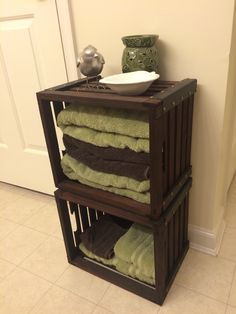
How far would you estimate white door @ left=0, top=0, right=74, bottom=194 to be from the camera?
1.27 metres

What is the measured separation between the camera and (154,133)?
0.78 meters

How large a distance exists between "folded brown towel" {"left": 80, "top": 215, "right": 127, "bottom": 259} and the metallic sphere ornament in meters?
Answer: 0.69

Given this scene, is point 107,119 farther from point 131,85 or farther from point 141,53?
point 141,53

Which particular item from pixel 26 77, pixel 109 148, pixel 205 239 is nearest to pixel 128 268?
pixel 205 239

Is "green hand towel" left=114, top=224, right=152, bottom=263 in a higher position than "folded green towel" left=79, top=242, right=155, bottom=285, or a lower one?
higher

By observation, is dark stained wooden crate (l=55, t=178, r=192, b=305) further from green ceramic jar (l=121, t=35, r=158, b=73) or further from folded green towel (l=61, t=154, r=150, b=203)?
green ceramic jar (l=121, t=35, r=158, b=73)

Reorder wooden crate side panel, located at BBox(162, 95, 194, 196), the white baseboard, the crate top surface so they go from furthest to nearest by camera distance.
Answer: the white baseboard, wooden crate side panel, located at BBox(162, 95, 194, 196), the crate top surface

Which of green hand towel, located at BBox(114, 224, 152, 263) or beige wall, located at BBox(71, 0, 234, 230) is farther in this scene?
green hand towel, located at BBox(114, 224, 152, 263)

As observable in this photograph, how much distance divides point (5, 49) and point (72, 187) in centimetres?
84

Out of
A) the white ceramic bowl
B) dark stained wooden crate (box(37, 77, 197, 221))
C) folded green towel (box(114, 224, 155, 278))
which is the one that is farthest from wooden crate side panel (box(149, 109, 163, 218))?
folded green towel (box(114, 224, 155, 278))

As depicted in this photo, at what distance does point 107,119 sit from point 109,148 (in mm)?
99

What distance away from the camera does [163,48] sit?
104cm

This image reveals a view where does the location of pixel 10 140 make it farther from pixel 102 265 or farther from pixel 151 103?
pixel 151 103

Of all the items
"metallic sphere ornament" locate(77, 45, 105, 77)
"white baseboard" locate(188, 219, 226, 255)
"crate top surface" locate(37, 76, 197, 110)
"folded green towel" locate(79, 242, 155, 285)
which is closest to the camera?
"crate top surface" locate(37, 76, 197, 110)
